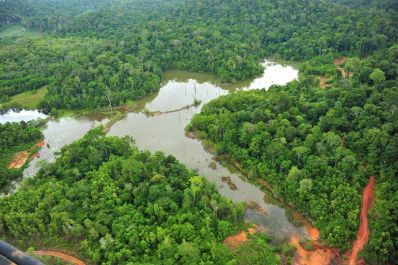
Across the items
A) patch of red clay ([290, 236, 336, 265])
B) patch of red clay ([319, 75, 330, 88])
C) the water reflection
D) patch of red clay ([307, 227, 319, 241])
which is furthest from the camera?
patch of red clay ([319, 75, 330, 88])

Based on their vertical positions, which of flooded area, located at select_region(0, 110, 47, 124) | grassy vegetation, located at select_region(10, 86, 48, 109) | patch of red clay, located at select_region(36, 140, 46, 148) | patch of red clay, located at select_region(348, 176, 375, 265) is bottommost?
patch of red clay, located at select_region(348, 176, 375, 265)

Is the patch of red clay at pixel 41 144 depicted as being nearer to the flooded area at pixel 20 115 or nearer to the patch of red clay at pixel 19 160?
the patch of red clay at pixel 19 160

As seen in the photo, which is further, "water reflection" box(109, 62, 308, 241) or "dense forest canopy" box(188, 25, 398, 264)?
"water reflection" box(109, 62, 308, 241)

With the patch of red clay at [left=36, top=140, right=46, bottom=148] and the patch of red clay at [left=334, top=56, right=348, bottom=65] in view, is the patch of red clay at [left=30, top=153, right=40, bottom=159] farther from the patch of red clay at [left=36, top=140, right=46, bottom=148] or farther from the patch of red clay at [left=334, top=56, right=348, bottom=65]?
the patch of red clay at [left=334, top=56, right=348, bottom=65]

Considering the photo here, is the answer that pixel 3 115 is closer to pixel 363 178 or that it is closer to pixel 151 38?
pixel 151 38

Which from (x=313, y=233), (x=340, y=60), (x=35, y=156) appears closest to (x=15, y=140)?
(x=35, y=156)

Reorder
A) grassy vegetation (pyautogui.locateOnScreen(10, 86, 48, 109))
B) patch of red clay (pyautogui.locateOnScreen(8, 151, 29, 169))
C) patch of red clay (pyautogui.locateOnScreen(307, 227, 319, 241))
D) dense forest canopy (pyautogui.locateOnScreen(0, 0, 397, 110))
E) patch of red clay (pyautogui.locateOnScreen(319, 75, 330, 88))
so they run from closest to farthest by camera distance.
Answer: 1. patch of red clay (pyautogui.locateOnScreen(307, 227, 319, 241))
2. patch of red clay (pyautogui.locateOnScreen(8, 151, 29, 169))
3. patch of red clay (pyautogui.locateOnScreen(319, 75, 330, 88))
4. grassy vegetation (pyautogui.locateOnScreen(10, 86, 48, 109))
5. dense forest canopy (pyautogui.locateOnScreen(0, 0, 397, 110))

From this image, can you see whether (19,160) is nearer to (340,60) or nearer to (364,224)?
(364,224)

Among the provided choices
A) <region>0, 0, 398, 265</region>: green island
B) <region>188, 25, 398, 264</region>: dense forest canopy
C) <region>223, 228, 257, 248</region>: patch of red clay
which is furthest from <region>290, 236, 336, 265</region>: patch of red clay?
<region>223, 228, 257, 248</region>: patch of red clay
